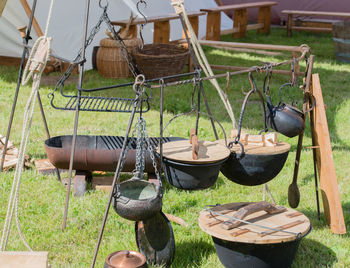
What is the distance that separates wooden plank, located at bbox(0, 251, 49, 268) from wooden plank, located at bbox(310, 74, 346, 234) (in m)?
1.86

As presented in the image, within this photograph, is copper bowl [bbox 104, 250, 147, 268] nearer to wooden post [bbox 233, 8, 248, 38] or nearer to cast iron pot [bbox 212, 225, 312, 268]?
cast iron pot [bbox 212, 225, 312, 268]

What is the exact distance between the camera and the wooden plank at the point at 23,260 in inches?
104

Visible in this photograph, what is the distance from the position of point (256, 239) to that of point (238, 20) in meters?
9.78

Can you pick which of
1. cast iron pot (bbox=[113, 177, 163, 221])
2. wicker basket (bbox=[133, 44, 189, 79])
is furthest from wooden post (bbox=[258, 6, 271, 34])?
cast iron pot (bbox=[113, 177, 163, 221])

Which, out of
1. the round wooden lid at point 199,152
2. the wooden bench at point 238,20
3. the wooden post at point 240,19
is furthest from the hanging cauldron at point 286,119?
the wooden post at point 240,19

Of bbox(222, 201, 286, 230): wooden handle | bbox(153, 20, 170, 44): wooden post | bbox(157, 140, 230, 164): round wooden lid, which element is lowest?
bbox(222, 201, 286, 230): wooden handle

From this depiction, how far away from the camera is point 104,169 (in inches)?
167

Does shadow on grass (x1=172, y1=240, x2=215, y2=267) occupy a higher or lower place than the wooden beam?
lower

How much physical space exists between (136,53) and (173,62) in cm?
57

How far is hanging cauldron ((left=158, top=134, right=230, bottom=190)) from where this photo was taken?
2854 millimetres

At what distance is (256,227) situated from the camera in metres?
3.02

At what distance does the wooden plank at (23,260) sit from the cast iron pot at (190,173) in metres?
0.77

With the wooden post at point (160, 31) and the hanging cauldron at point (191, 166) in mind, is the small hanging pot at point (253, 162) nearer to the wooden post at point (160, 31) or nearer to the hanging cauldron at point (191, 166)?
the hanging cauldron at point (191, 166)

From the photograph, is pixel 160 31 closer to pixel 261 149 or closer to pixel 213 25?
pixel 213 25
